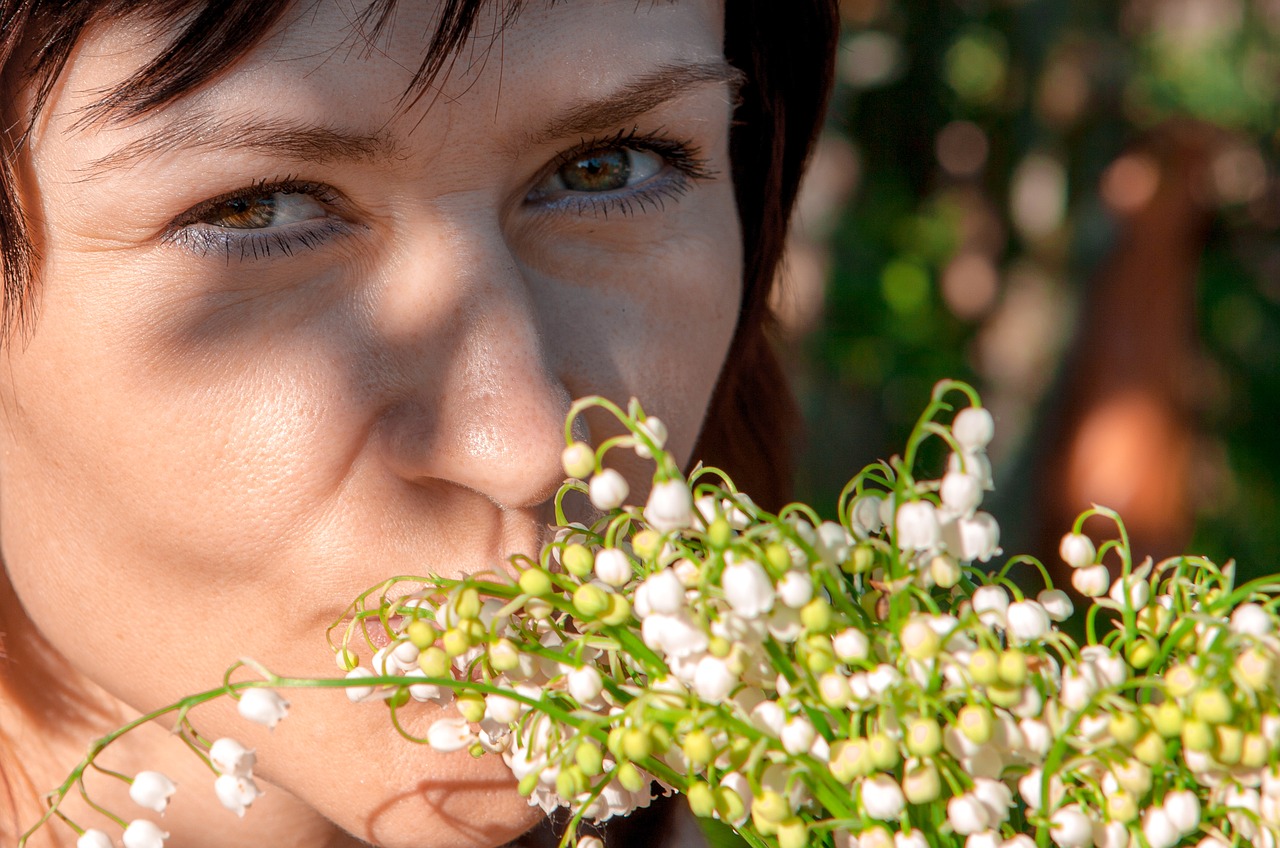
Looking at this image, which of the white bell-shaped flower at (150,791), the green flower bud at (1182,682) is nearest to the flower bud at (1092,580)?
the green flower bud at (1182,682)

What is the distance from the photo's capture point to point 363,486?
3.39 feet

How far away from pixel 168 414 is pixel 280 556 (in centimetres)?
15

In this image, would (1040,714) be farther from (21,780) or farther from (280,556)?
(21,780)

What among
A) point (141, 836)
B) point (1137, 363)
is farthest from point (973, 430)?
point (1137, 363)

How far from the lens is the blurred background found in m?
3.82

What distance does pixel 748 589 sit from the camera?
2.36ft

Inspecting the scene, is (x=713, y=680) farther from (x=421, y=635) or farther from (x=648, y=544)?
(x=421, y=635)

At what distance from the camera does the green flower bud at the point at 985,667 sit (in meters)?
0.71

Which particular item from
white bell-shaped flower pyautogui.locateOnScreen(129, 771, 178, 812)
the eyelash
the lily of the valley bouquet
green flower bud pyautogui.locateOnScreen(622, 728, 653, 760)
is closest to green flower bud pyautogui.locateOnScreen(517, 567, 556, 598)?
the lily of the valley bouquet

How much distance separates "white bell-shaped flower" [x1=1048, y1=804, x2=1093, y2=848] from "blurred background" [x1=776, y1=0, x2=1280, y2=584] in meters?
2.93

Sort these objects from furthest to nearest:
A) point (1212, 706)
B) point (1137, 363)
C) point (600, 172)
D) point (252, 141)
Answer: point (1137, 363) → point (600, 172) → point (252, 141) → point (1212, 706)

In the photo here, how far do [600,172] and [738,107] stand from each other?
42 cm

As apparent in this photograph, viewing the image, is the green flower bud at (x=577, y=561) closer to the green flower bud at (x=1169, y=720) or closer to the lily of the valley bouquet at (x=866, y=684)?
the lily of the valley bouquet at (x=866, y=684)

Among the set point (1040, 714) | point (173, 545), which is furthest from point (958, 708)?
point (173, 545)
